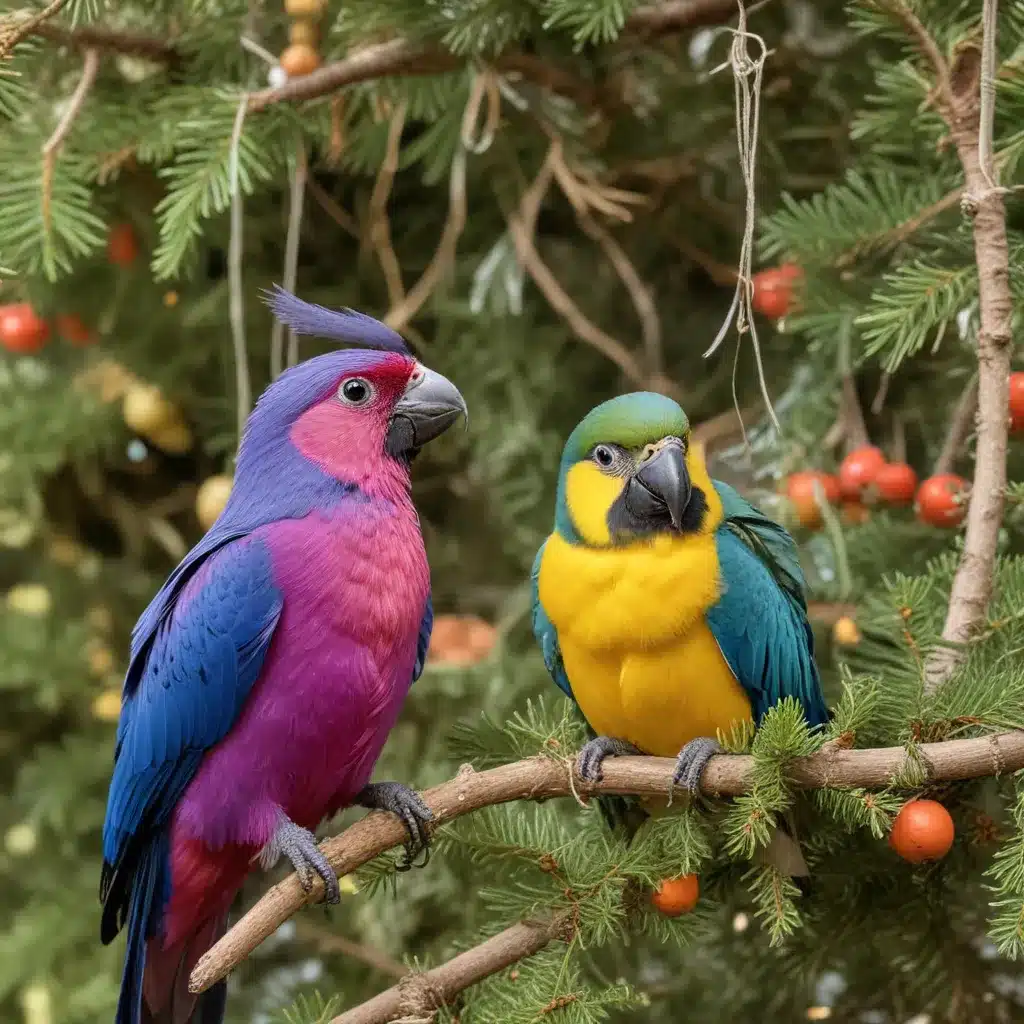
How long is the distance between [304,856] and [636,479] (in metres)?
0.53

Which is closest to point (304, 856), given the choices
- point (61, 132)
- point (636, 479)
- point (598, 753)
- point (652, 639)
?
point (598, 753)

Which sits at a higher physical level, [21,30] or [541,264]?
[21,30]

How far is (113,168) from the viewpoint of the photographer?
5.62ft

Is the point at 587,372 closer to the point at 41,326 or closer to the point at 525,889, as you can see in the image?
the point at 41,326

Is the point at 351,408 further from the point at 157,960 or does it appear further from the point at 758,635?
the point at 157,960

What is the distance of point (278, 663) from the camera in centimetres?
141

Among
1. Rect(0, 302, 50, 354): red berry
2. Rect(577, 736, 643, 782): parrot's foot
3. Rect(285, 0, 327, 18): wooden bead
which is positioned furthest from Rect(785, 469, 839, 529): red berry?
Rect(0, 302, 50, 354): red berry

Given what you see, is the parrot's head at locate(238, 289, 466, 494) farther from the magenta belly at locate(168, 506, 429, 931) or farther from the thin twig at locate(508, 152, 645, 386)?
the thin twig at locate(508, 152, 645, 386)

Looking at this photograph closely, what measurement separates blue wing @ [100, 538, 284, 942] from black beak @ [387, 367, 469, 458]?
0.23 m

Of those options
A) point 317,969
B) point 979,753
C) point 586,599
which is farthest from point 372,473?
point 317,969

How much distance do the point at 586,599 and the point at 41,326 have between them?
0.90m

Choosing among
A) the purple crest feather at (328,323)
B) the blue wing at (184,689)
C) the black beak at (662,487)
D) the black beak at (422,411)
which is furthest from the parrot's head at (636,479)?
the blue wing at (184,689)

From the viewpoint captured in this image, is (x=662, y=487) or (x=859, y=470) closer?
(x=662, y=487)

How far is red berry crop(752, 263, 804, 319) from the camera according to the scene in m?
1.68
